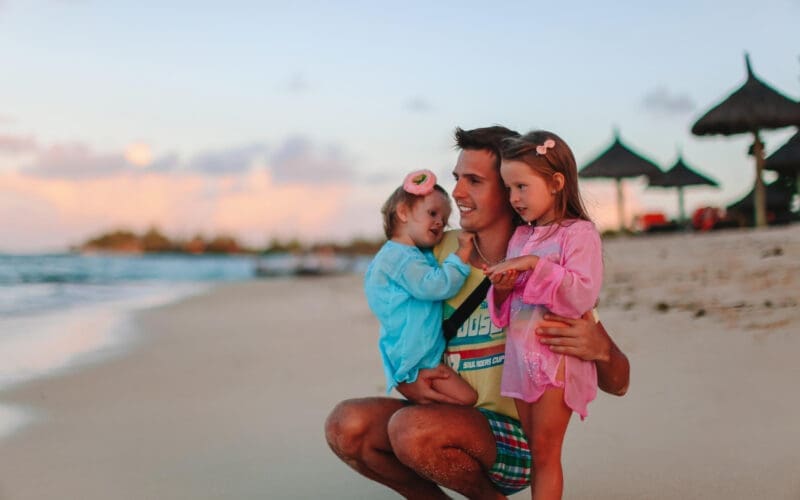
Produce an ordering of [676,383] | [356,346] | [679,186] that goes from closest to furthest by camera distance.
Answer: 1. [676,383]
2. [356,346]
3. [679,186]

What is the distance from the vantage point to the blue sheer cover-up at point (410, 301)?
2568 mm

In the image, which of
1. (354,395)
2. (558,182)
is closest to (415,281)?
(558,182)

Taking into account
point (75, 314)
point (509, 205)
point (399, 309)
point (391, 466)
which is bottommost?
point (75, 314)

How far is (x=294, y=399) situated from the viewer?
609cm

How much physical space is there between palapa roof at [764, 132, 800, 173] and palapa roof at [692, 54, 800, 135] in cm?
84

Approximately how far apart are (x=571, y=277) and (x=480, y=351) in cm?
50

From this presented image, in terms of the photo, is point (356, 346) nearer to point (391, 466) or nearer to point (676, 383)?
point (676, 383)

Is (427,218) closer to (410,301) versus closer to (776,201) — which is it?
(410,301)

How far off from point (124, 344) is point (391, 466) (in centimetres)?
785

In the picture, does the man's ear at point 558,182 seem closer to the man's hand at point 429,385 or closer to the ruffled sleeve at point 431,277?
the ruffled sleeve at point 431,277


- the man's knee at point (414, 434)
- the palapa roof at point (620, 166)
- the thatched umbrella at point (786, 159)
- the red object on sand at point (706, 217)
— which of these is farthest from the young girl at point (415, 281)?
the palapa roof at point (620, 166)

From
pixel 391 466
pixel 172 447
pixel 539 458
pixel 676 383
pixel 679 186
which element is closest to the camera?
pixel 539 458

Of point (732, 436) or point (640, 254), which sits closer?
point (732, 436)

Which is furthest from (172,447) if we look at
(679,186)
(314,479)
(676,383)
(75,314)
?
(679,186)
